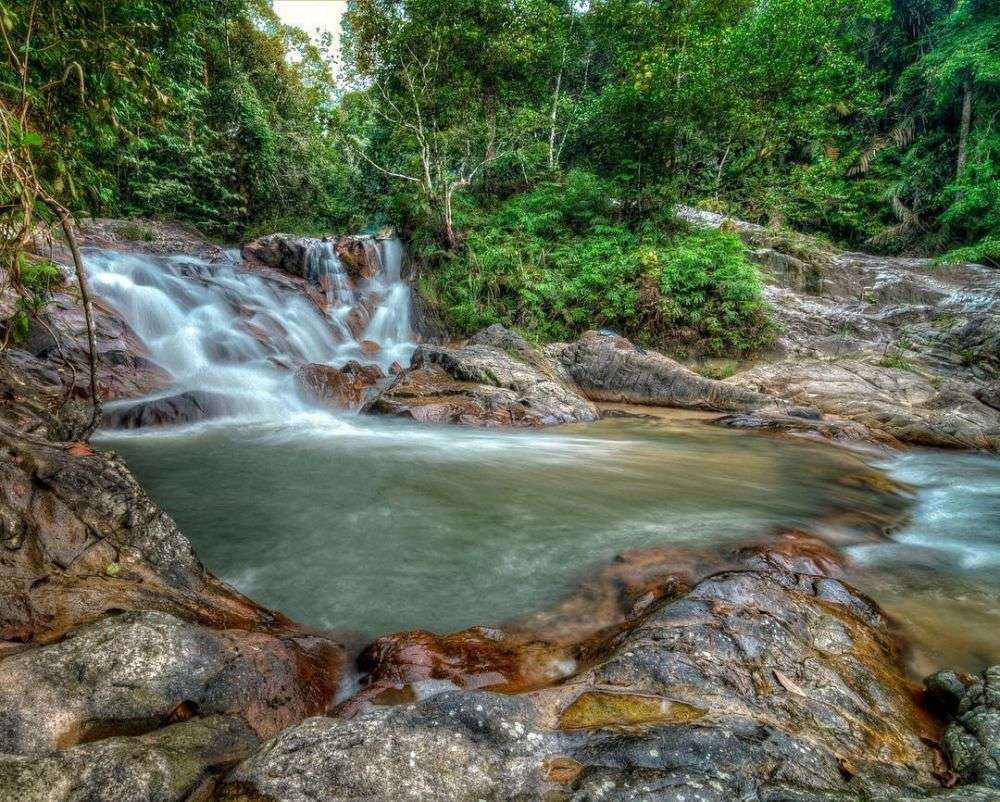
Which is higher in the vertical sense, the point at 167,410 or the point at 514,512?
the point at 167,410

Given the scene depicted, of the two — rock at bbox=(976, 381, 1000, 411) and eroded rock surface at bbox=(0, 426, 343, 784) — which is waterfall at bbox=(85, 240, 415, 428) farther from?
rock at bbox=(976, 381, 1000, 411)

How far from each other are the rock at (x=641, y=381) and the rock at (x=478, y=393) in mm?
927

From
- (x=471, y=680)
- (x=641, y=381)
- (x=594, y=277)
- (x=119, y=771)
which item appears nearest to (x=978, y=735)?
(x=471, y=680)

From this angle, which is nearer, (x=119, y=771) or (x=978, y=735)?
(x=119, y=771)

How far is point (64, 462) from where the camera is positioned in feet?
8.76

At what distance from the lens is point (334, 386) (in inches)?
364

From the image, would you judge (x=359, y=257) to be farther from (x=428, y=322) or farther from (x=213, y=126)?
(x=213, y=126)

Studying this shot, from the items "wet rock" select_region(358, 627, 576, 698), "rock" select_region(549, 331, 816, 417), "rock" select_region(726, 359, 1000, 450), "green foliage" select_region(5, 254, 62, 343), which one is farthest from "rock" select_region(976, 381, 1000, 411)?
"green foliage" select_region(5, 254, 62, 343)

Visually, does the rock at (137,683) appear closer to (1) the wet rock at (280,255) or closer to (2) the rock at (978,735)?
(2) the rock at (978,735)

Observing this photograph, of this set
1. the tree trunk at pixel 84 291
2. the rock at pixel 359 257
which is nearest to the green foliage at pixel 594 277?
the rock at pixel 359 257

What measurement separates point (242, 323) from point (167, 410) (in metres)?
4.07

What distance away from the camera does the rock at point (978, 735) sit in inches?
64.7

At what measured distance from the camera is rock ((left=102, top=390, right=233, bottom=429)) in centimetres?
711

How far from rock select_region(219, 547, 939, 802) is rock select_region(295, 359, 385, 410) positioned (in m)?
7.57
